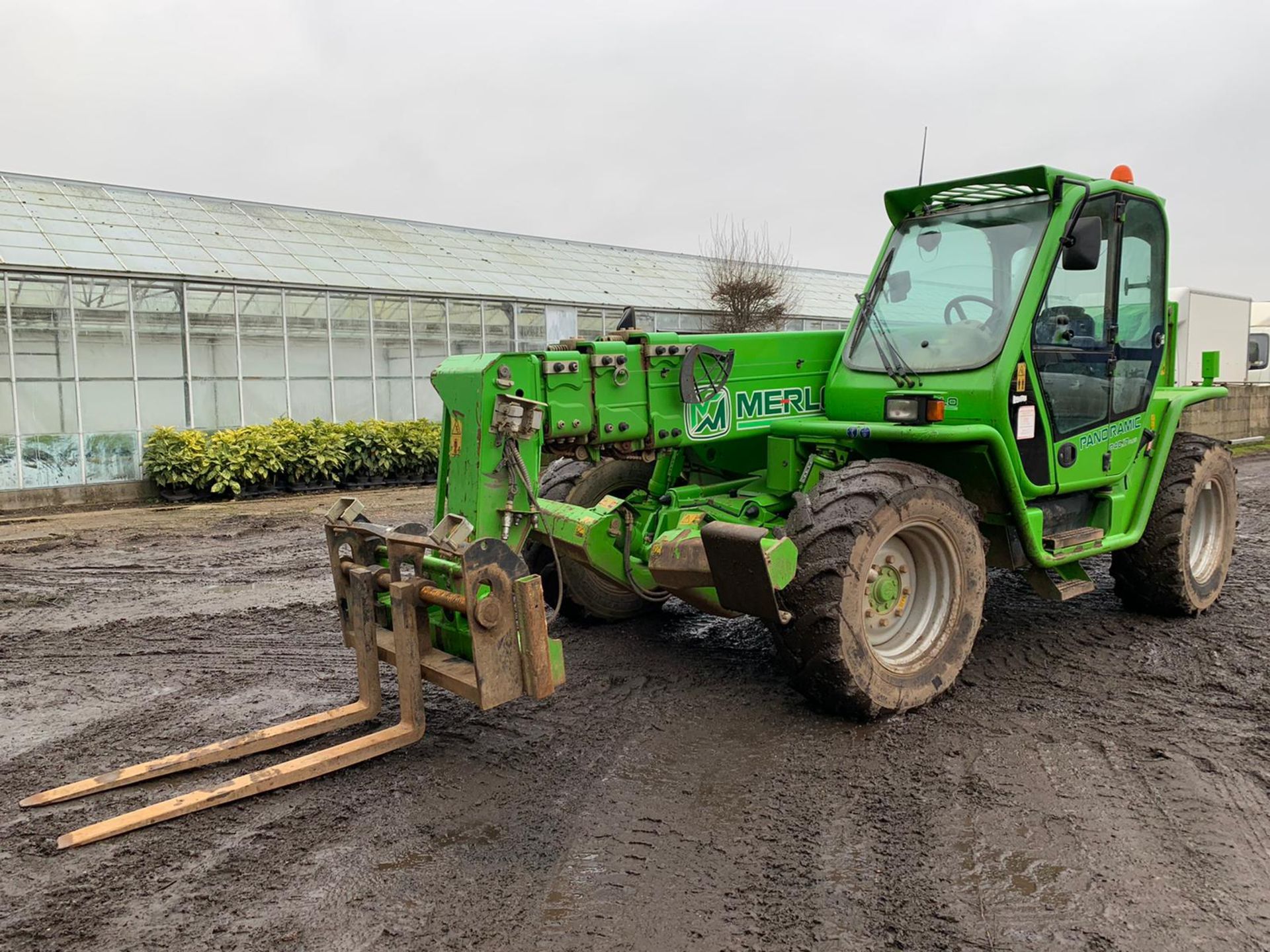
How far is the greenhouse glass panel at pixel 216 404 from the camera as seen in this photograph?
15227 mm

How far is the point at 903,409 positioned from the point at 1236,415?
18.2m

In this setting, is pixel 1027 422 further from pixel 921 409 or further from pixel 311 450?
pixel 311 450

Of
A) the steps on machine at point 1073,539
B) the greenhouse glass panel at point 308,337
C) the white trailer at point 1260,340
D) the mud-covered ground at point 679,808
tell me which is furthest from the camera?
the greenhouse glass panel at point 308,337

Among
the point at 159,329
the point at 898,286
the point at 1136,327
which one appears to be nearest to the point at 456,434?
the point at 898,286

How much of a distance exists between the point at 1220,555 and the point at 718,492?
383cm

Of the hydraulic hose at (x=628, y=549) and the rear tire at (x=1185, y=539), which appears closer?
the hydraulic hose at (x=628, y=549)

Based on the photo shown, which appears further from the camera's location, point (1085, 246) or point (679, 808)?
point (1085, 246)

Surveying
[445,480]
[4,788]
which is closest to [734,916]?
[445,480]

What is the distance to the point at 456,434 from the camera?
4355 millimetres

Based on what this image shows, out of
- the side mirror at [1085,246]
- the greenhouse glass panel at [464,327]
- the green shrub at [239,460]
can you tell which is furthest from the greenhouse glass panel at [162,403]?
the side mirror at [1085,246]

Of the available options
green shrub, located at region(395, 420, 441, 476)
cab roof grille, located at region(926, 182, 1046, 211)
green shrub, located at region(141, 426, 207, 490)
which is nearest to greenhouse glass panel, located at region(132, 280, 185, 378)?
green shrub, located at region(141, 426, 207, 490)

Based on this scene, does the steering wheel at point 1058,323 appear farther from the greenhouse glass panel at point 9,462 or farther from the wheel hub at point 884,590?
the greenhouse glass panel at point 9,462

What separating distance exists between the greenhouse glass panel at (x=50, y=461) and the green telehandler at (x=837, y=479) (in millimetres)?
11123

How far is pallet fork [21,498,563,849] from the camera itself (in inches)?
145
